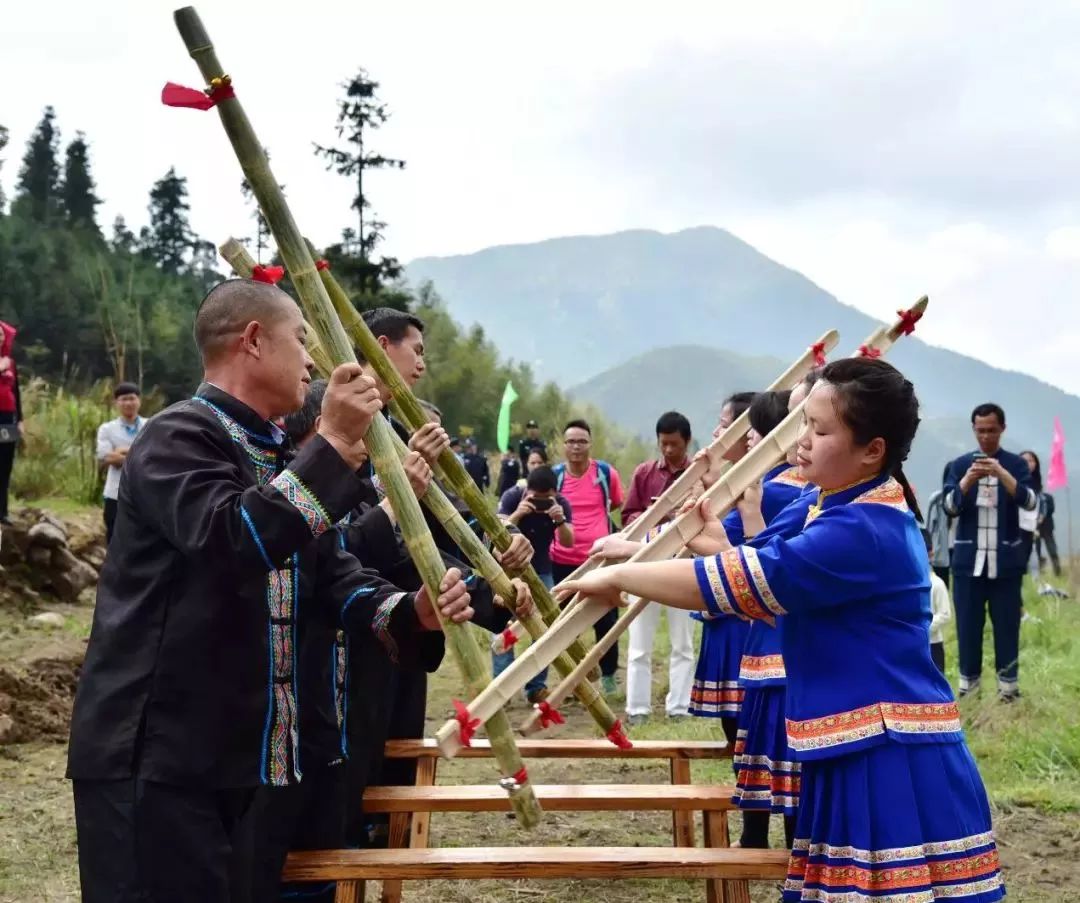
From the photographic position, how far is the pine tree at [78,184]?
24.8 metres

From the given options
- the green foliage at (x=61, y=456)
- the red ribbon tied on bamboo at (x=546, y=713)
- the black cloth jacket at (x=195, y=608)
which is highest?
the green foliage at (x=61, y=456)

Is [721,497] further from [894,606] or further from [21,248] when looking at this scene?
[21,248]

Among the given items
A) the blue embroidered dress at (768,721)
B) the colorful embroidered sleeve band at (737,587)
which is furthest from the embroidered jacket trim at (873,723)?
the blue embroidered dress at (768,721)

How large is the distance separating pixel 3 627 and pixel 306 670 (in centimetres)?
676

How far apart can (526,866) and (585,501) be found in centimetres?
583

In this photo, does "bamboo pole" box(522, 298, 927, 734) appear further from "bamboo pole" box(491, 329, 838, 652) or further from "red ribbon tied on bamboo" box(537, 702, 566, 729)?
"bamboo pole" box(491, 329, 838, 652)

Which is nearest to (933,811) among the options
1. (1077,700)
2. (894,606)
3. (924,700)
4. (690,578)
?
(924,700)

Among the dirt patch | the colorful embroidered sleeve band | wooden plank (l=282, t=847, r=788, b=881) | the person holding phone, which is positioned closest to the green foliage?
the dirt patch

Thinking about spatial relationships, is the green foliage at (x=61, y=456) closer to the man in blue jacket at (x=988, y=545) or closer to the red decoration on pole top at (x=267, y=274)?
the man in blue jacket at (x=988, y=545)

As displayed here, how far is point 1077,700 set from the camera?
7.94 meters

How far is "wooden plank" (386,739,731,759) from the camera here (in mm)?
4805

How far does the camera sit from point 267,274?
2965 mm

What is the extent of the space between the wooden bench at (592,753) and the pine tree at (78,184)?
888 inches

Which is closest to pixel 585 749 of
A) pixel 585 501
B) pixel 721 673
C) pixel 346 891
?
pixel 721 673
